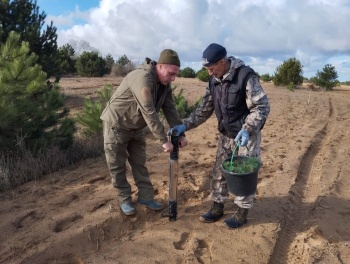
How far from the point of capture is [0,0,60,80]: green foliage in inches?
432

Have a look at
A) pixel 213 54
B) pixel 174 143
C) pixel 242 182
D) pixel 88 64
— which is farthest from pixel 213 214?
pixel 88 64

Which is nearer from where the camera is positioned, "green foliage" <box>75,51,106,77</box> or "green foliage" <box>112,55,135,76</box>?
"green foliage" <box>75,51,106,77</box>

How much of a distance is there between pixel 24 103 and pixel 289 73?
85.8 ft

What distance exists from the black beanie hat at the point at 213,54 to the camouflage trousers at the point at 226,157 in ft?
2.82

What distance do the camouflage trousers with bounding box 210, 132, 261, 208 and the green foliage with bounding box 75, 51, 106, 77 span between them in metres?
23.4

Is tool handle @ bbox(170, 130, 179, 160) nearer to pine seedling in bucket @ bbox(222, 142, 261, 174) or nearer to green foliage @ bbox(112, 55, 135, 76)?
pine seedling in bucket @ bbox(222, 142, 261, 174)

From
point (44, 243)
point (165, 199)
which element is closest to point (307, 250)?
point (165, 199)

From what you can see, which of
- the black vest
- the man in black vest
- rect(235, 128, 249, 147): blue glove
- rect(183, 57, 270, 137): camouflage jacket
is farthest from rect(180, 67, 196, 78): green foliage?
rect(235, 128, 249, 147): blue glove

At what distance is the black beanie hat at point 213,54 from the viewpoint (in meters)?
3.40

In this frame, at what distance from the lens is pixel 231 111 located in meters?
3.64

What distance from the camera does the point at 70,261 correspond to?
3357 millimetres

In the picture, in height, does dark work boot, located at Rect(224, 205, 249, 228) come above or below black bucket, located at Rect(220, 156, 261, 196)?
below

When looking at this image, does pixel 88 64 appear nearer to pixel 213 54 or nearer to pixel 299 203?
pixel 299 203

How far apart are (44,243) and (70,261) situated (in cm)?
36
